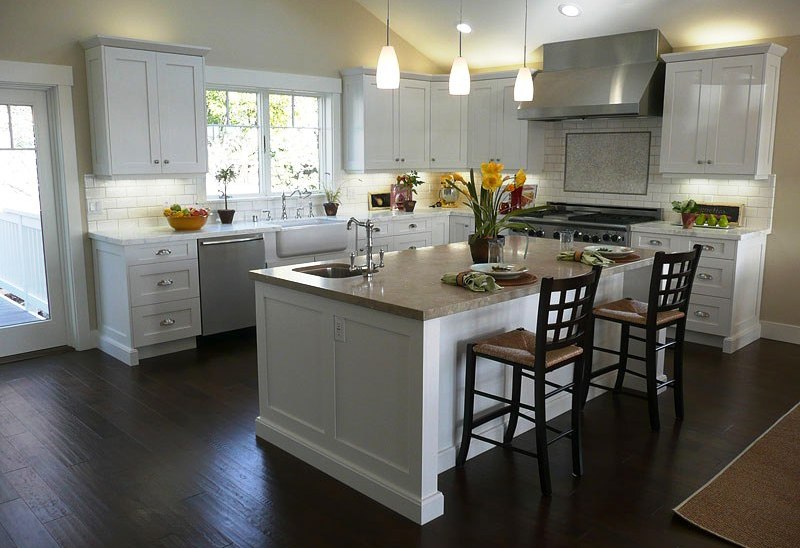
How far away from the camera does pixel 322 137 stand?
755 cm

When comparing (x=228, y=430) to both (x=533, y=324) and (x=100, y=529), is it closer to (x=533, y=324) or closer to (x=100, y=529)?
(x=100, y=529)

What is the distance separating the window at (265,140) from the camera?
670 centimetres

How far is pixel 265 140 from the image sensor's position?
23.1 ft

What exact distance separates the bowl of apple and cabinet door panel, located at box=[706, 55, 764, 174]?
14.3ft

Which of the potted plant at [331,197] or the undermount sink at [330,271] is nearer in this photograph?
the undermount sink at [330,271]

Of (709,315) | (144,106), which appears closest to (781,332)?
(709,315)

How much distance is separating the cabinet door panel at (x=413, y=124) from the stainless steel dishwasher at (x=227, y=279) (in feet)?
7.65

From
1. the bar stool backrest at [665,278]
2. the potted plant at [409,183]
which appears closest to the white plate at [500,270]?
the bar stool backrest at [665,278]

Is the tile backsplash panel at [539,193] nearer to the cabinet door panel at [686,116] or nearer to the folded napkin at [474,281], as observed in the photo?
the cabinet door panel at [686,116]

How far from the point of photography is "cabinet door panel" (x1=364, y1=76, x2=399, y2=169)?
7.36m

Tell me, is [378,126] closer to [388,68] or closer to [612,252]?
[388,68]

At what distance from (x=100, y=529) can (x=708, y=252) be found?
196 inches

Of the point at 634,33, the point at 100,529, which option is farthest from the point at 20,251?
the point at 634,33

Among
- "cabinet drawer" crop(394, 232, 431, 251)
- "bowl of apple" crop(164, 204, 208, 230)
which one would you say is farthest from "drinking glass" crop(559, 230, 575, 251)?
"bowl of apple" crop(164, 204, 208, 230)
